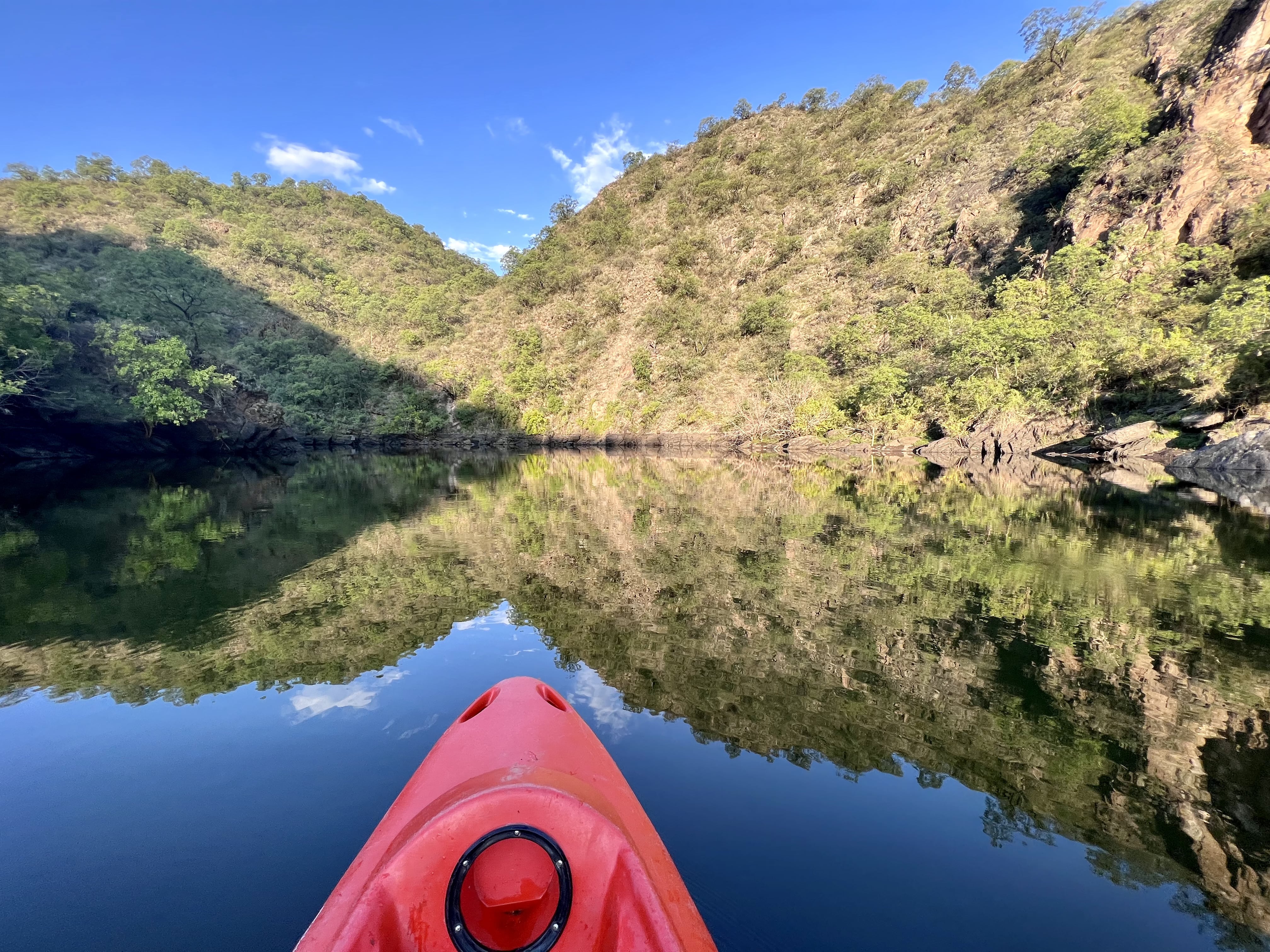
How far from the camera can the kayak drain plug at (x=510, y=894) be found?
187 cm

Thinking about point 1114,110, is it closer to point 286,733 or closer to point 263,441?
point 286,733

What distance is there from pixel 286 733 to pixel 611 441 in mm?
43528

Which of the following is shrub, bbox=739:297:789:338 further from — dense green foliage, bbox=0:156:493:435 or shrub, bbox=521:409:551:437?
dense green foliage, bbox=0:156:493:435

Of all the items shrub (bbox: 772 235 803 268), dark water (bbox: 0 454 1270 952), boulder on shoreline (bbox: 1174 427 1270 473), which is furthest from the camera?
shrub (bbox: 772 235 803 268)

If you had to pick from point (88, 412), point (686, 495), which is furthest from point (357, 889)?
point (88, 412)

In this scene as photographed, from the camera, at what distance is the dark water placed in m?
2.80

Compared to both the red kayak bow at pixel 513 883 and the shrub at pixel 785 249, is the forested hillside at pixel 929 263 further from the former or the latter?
the red kayak bow at pixel 513 883

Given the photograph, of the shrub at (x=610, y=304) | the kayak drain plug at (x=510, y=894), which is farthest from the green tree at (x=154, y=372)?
the kayak drain plug at (x=510, y=894)

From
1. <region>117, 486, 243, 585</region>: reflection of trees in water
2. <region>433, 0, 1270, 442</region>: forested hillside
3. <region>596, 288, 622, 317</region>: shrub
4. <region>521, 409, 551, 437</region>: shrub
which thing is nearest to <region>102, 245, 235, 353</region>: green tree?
<region>433, 0, 1270, 442</region>: forested hillside

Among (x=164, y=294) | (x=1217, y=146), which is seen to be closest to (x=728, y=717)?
(x=1217, y=146)

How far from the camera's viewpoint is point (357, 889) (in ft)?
6.23

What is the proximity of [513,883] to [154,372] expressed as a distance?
126ft

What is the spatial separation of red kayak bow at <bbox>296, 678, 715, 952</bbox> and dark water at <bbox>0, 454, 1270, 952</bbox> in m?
1.02

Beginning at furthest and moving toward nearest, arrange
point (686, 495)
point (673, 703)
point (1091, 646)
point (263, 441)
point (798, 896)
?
point (263, 441)
point (686, 495)
point (1091, 646)
point (673, 703)
point (798, 896)
